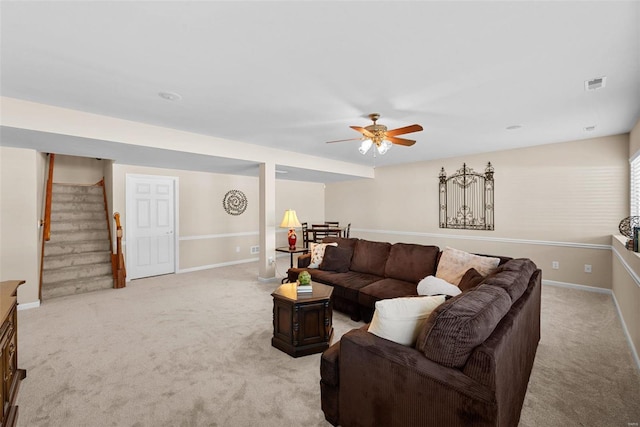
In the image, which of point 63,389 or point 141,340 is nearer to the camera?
point 63,389

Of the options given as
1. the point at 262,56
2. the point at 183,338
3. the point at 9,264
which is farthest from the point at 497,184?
the point at 9,264

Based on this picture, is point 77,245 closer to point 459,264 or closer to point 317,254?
point 317,254

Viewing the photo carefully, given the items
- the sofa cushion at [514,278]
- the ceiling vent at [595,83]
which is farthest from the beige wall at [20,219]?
the ceiling vent at [595,83]

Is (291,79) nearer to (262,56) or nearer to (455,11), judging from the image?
(262,56)

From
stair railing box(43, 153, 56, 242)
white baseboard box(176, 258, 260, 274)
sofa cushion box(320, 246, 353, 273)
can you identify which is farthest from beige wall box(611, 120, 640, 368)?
stair railing box(43, 153, 56, 242)

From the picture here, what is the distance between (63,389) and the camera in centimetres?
223

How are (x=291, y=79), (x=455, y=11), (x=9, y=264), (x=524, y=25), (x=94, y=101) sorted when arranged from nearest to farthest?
(x=455, y=11) < (x=524, y=25) < (x=291, y=79) < (x=94, y=101) < (x=9, y=264)

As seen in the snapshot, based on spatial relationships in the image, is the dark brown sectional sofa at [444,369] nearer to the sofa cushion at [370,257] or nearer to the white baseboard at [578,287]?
the sofa cushion at [370,257]

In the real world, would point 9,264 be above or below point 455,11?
below

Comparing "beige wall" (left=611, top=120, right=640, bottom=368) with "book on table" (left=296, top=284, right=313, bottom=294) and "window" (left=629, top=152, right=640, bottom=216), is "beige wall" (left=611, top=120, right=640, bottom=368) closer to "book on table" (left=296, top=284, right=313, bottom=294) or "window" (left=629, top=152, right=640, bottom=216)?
"window" (left=629, top=152, right=640, bottom=216)

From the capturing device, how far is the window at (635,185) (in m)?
3.88

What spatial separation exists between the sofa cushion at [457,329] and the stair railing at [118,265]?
17.4ft

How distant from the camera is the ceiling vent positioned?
253 centimetres

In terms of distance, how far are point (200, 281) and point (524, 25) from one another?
18.2 ft
